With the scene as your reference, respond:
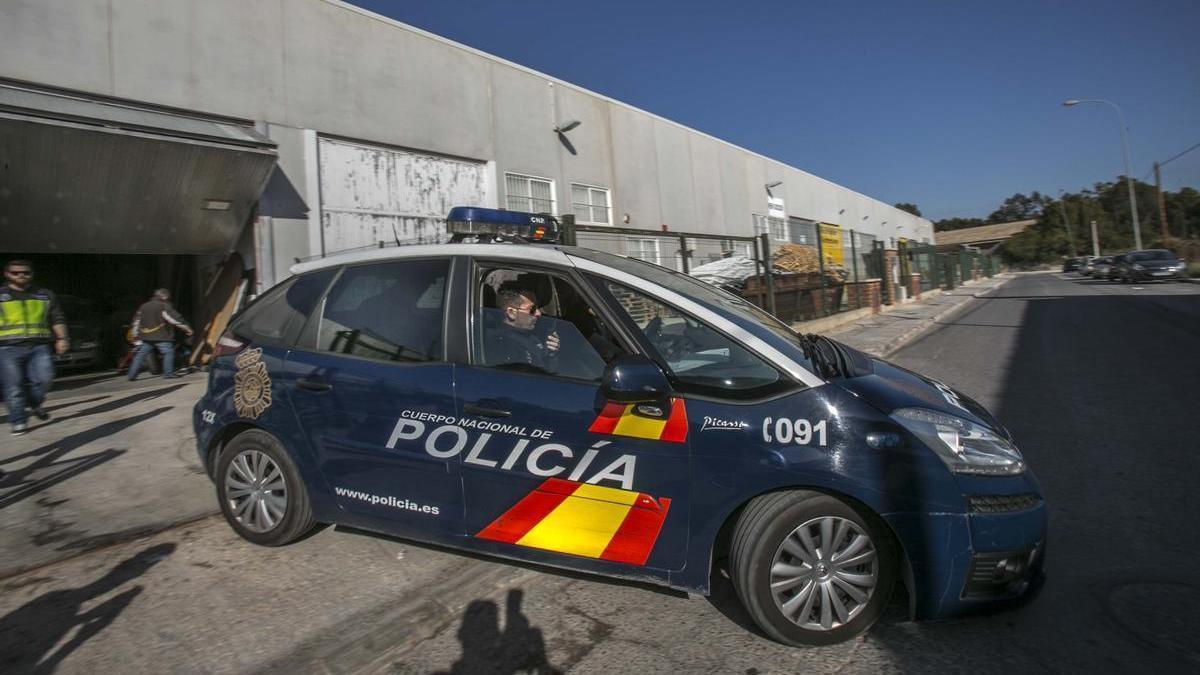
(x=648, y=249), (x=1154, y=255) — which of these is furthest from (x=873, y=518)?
(x=1154, y=255)

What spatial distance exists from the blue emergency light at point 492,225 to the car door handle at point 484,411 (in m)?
1.32

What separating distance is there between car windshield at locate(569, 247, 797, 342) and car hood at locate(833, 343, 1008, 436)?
0.45m

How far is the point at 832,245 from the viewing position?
1495cm

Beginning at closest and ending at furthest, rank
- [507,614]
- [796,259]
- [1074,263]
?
1. [507,614]
2. [796,259]
3. [1074,263]

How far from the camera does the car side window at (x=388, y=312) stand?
311cm

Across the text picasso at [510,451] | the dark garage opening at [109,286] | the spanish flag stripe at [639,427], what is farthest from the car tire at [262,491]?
the dark garage opening at [109,286]

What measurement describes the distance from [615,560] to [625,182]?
48.0 feet

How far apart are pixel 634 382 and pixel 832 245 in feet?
45.4

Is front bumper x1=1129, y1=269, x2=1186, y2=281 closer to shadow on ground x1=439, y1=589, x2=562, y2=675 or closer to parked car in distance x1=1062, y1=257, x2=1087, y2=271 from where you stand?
parked car in distance x1=1062, y1=257, x2=1087, y2=271

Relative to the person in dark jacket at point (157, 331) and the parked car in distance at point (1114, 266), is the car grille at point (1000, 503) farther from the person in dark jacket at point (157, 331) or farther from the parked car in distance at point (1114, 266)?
the parked car in distance at point (1114, 266)

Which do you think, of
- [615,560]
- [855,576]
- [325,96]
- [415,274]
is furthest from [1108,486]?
[325,96]

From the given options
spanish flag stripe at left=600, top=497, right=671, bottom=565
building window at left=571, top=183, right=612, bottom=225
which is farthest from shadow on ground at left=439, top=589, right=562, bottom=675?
building window at left=571, top=183, right=612, bottom=225

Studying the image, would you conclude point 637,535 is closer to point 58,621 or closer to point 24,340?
point 58,621

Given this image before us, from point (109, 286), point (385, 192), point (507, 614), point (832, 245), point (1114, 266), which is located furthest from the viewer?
point (1114, 266)
